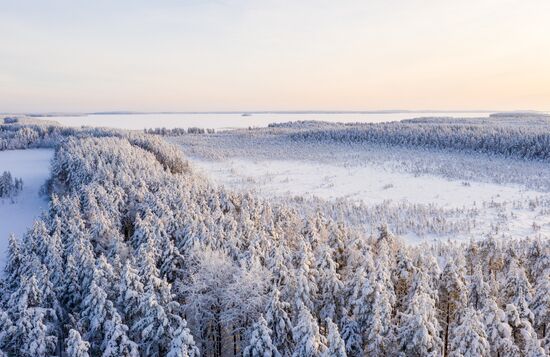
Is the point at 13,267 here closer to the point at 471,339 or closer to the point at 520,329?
the point at 471,339

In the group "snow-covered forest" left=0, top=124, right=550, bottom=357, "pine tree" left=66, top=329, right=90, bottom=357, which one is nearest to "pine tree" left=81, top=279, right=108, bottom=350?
"snow-covered forest" left=0, top=124, right=550, bottom=357

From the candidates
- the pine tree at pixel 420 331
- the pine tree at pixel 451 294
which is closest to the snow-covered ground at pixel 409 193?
the pine tree at pixel 451 294

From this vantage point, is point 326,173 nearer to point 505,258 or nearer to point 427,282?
point 505,258

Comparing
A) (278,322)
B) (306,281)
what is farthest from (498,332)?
(278,322)

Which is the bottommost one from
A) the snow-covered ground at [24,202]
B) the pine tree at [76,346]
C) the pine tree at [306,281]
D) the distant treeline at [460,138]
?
the snow-covered ground at [24,202]

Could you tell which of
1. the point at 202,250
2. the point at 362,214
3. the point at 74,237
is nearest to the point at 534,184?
the point at 362,214

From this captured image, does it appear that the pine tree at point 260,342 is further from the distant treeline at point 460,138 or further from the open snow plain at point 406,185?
the distant treeline at point 460,138
